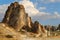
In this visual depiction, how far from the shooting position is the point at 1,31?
163 metres

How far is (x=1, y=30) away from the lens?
165125mm

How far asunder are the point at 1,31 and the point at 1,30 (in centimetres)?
247

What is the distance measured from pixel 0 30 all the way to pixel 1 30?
229 cm

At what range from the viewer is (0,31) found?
160 metres

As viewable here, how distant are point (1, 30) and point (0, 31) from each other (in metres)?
4.90

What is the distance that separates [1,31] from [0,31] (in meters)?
2.53

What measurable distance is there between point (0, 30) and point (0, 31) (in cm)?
271

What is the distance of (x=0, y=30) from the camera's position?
6412 inches

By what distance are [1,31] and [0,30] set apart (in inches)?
39.7
